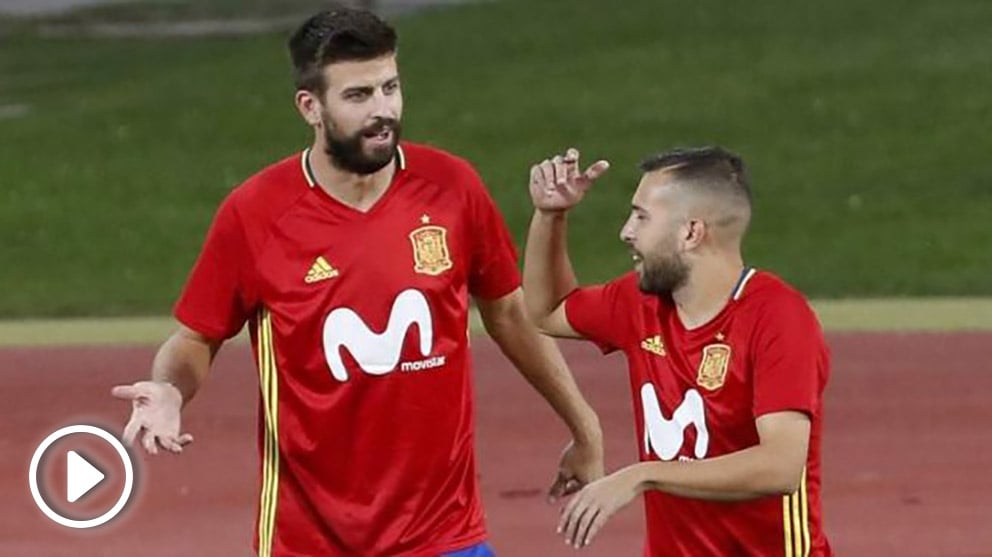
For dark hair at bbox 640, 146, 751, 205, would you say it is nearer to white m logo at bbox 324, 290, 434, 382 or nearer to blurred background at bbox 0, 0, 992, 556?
white m logo at bbox 324, 290, 434, 382

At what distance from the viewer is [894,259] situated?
19766 mm

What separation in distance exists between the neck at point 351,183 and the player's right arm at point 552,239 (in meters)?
0.39

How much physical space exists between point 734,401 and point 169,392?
137 centimetres

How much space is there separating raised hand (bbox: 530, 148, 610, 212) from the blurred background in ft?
15.2

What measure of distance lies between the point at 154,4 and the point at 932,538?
29.3 metres

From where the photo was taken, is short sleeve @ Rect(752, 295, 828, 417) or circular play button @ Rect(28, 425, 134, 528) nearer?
short sleeve @ Rect(752, 295, 828, 417)

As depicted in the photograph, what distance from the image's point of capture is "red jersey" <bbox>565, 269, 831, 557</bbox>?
18.8ft

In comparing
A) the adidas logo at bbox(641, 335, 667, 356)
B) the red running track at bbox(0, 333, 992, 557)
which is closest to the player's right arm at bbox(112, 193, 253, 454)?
the adidas logo at bbox(641, 335, 667, 356)

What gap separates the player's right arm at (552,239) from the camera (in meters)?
6.38

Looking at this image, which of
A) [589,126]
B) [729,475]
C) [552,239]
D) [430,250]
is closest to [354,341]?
[430,250]

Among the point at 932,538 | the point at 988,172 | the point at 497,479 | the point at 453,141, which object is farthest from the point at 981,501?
the point at 453,141

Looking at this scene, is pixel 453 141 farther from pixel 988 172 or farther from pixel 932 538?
pixel 932 538

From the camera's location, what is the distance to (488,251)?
6543mm

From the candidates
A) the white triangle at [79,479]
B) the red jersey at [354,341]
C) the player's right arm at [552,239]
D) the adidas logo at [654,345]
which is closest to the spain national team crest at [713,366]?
the adidas logo at [654,345]
